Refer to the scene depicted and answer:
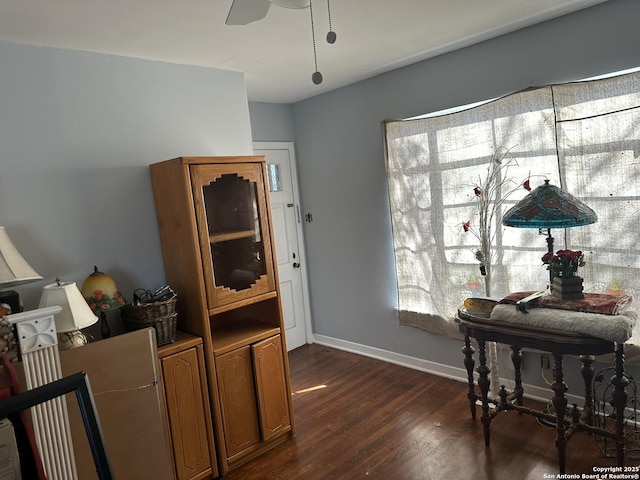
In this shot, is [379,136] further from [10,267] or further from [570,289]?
[10,267]

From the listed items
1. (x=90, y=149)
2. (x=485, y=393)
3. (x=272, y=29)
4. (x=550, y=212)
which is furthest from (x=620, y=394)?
(x=90, y=149)

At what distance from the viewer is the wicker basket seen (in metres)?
2.37

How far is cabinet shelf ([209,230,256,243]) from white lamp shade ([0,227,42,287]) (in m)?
0.88

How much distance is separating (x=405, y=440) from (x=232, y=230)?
1.64 meters

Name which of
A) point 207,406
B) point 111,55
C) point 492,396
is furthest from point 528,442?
point 111,55

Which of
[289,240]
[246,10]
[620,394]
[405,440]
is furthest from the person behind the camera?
[289,240]

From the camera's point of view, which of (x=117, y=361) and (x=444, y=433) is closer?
(x=117, y=361)

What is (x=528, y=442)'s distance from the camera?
8.54 ft

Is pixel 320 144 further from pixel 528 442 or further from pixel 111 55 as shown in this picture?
pixel 528 442

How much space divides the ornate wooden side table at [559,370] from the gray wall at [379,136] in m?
0.53

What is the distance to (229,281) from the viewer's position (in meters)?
2.65

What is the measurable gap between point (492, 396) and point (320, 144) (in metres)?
2.50

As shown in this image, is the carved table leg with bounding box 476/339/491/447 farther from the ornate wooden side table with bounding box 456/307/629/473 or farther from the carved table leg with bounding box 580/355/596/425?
the carved table leg with bounding box 580/355/596/425

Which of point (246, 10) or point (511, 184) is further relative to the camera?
point (511, 184)
